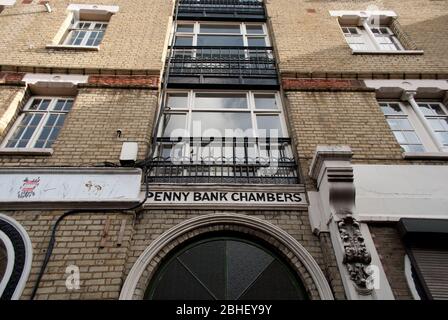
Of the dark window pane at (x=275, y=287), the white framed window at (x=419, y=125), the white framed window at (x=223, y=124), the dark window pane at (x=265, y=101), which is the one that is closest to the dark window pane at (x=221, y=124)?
the white framed window at (x=223, y=124)

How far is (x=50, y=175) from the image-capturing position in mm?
5793

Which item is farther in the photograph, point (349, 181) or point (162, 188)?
point (162, 188)

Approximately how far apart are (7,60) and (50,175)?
4.31m

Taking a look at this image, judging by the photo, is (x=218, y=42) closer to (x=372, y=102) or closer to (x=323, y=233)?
(x=372, y=102)

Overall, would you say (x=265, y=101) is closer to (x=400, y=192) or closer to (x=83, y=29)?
(x=400, y=192)

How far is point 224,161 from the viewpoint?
662 cm

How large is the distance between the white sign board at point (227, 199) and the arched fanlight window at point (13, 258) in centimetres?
203

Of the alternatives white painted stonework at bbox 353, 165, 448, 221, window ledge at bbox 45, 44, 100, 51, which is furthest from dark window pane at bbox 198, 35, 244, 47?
white painted stonework at bbox 353, 165, 448, 221

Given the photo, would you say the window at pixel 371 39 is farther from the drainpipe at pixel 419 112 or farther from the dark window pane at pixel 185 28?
the dark window pane at pixel 185 28

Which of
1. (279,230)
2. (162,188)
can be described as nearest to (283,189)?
(279,230)

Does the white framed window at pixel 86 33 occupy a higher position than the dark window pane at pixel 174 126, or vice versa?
the white framed window at pixel 86 33

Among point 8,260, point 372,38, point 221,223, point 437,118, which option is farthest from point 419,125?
point 8,260

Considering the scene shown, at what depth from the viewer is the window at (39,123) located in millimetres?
6840
